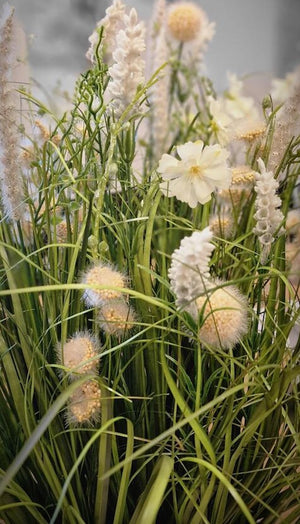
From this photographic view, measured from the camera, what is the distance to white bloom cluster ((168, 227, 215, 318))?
329mm

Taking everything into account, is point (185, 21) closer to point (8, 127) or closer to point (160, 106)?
point (160, 106)

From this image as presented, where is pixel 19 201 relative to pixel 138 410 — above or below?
above

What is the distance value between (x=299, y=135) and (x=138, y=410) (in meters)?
0.24

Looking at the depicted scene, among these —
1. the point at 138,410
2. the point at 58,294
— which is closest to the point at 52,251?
the point at 58,294

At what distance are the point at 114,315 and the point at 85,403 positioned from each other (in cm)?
6

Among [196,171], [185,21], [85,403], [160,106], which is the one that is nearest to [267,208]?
[196,171]

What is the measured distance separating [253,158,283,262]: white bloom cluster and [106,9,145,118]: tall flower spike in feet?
0.37

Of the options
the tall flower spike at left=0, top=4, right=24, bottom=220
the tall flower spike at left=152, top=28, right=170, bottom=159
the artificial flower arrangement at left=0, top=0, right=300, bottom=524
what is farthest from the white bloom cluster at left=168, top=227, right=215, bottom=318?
the tall flower spike at left=152, top=28, right=170, bottom=159

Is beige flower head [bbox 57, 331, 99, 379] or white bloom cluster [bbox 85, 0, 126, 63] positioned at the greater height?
white bloom cluster [bbox 85, 0, 126, 63]

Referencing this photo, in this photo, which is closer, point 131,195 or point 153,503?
point 153,503

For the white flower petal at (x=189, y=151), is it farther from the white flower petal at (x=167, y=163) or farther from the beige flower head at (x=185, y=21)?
the beige flower head at (x=185, y=21)

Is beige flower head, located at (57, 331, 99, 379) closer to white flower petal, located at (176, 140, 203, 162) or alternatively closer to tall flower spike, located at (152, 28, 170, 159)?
white flower petal, located at (176, 140, 203, 162)

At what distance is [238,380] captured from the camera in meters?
0.42

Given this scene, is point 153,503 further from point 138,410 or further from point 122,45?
point 122,45
